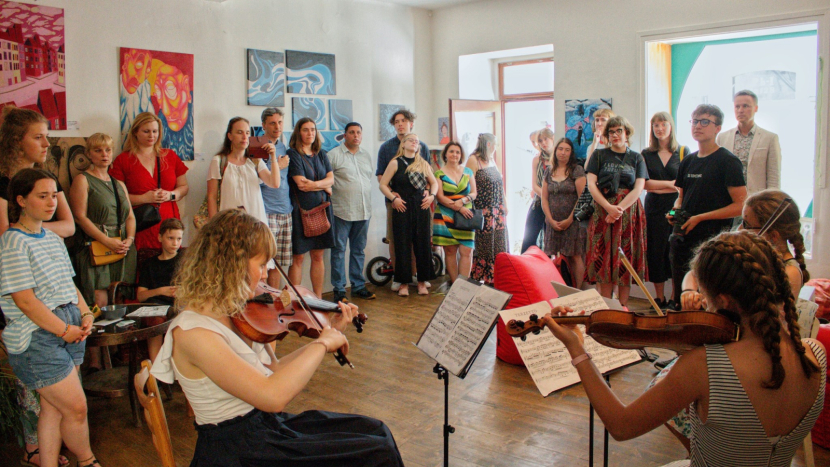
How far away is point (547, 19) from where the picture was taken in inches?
253

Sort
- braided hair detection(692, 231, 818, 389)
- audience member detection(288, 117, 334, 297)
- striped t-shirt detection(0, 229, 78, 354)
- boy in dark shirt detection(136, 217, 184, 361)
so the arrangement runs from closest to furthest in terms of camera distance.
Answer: braided hair detection(692, 231, 818, 389) < striped t-shirt detection(0, 229, 78, 354) < boy in dark shirt detection(136, 217, 184, 361) < audience member detection(288, 117, 334, 297)

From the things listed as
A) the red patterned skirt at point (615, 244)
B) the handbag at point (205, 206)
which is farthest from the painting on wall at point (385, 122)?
the red patterned skirt at point (615, 244)

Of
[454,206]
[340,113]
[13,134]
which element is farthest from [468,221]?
[13,134]

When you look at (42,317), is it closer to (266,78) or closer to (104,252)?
(104,252)

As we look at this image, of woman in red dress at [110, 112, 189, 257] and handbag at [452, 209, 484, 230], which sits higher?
woman in red dress at [110, 112, 189, 257]

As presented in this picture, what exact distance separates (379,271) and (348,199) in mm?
1005

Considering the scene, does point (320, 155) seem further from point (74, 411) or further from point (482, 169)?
point (74, 411)

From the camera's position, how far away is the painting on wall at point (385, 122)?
21.9 ft

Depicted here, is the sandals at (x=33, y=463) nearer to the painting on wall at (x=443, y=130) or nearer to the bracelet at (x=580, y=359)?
the bracelet at (x=580, y=359)

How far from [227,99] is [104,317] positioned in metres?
2.64

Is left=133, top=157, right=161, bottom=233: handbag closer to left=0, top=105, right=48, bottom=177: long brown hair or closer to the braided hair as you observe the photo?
left=0, top=105, right=48, bottom=177: long brown hair

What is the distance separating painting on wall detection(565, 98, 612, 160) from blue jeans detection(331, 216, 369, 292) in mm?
2213

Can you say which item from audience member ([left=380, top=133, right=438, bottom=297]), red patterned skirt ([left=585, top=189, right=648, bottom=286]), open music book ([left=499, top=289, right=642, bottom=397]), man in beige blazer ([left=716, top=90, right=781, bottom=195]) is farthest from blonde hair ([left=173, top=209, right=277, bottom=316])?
man in beige blazer ([left=716, top=90, right=781, bottom=195])

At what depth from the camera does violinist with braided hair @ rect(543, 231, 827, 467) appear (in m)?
1.56
